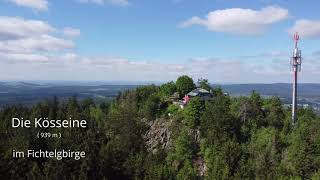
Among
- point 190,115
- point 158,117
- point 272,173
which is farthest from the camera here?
point 158,117

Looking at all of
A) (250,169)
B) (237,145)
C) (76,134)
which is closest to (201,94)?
(237,145)

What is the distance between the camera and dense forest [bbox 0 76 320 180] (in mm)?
85438

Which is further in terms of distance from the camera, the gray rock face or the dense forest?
the gray rock face

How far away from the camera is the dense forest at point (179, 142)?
85.4 m

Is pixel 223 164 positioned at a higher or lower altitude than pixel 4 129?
lower

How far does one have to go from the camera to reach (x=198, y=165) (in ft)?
314

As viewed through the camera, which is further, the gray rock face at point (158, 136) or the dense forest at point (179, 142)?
the gray rock face at point (158, 136)

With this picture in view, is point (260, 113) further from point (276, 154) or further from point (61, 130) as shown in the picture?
point (61, 130)

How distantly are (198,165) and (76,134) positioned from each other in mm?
28774

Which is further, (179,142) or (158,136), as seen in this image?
(158,136)

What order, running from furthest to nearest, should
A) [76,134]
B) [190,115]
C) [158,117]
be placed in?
[158,117] < [190,115] < [76,134]

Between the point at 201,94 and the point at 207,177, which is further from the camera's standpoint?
the point at 201,94

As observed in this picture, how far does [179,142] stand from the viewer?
9656 centimetres

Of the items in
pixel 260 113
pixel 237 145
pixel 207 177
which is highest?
pixel 260 113
